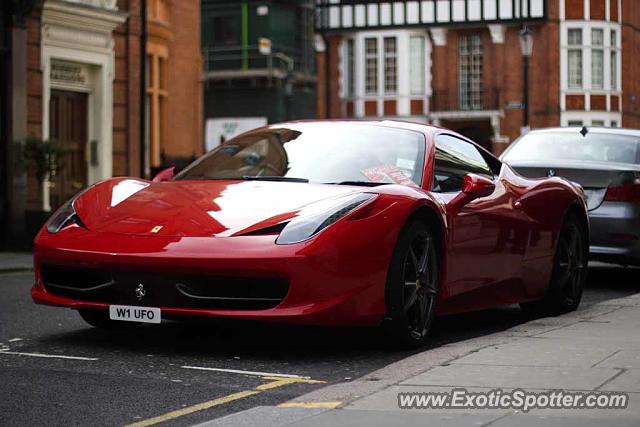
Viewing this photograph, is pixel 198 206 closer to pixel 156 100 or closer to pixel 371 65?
pixel 156 100

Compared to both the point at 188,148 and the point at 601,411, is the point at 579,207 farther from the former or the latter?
the point at 188,148

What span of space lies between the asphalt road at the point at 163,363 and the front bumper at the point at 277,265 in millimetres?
271

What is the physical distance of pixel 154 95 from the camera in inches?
1098

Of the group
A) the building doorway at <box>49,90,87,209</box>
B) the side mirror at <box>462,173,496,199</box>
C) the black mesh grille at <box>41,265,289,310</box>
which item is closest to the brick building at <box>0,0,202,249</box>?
the building doorway at <box>49,90,87,209</box>

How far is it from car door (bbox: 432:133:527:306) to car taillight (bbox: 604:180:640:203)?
314 centimetres

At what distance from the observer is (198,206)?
7074mm

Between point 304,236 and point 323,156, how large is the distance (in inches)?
47.2

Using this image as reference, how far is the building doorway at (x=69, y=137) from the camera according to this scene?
76.1ft

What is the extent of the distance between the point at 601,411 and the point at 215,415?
61.1 inches

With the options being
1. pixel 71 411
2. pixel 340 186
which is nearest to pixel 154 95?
pixel 340 186

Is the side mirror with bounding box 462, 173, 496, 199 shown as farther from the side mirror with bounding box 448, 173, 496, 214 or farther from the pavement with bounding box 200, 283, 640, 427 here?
the pavement with bounding box 200, 283, 640, 427

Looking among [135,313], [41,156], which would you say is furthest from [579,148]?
[41,156]

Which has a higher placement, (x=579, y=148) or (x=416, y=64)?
(x=416, y=64)

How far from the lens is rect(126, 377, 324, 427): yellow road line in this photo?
5172 mm
